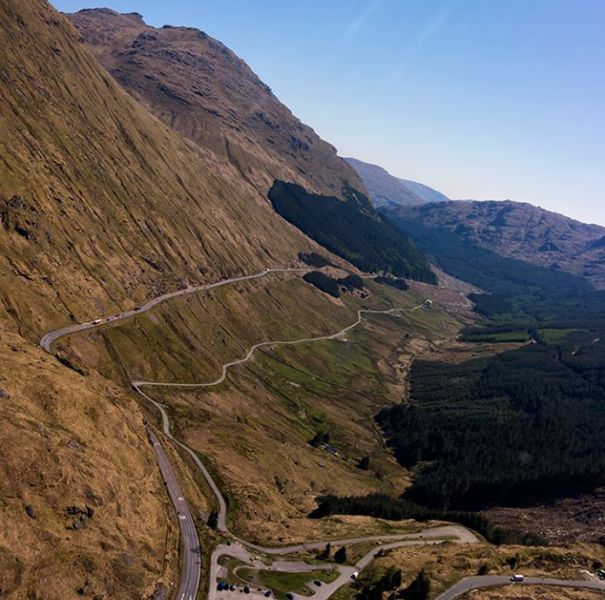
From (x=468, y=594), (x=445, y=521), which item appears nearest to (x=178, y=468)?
(x=468, y=594)

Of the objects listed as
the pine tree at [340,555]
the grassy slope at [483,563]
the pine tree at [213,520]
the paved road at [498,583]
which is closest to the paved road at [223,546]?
the pine tree at [213,520]

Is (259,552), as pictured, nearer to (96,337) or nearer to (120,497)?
(120,497)

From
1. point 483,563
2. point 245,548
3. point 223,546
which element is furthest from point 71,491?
point 483,563

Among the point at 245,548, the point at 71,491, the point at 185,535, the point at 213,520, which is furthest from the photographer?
the point at 213,520

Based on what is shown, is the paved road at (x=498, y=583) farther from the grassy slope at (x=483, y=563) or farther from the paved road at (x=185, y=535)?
the paved road at (x=185, y=535)

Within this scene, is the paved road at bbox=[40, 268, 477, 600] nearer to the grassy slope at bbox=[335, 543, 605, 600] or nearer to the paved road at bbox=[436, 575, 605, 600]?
the grassy slope at bbox=[335, 543, 605, 600]

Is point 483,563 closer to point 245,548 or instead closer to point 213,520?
point 245,548

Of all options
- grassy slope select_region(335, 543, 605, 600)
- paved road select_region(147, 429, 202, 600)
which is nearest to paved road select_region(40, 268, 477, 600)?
paved road select_region(147, 429, 202, 600)
